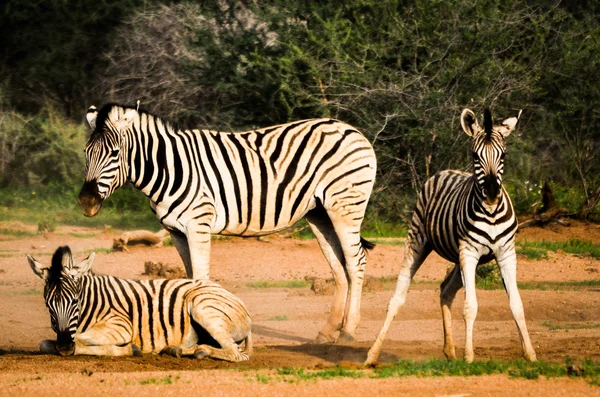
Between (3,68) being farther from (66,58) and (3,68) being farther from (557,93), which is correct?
(557,93)

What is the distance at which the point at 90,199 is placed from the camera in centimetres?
970

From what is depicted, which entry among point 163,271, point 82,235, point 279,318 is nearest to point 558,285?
point 279,318

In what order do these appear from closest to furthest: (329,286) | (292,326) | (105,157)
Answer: (105,157)
(292,326)
(329,286)

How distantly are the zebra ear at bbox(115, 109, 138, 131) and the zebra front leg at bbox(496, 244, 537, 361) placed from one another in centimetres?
388

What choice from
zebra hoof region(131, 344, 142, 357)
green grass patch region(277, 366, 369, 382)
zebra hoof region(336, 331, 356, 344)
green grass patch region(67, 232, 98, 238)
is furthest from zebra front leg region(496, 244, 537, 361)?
green grass patch region(67, 232, 98, 238)

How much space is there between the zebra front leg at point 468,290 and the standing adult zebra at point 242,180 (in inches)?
91.2

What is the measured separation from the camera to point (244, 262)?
15.5m

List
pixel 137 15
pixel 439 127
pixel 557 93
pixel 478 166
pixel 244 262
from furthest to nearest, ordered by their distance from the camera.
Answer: pixel 137 15, pixel 557 93, pixel 439 127, pixel 244 262, pixel 478 166

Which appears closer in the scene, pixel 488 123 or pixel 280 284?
pixel 488 123

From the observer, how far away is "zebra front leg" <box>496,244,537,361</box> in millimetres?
7957

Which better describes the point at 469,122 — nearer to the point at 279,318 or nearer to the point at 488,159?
the point at 488,159

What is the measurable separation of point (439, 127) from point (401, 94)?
90cm

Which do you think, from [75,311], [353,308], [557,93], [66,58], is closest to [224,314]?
[75,311]

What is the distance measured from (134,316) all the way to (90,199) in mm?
1416
